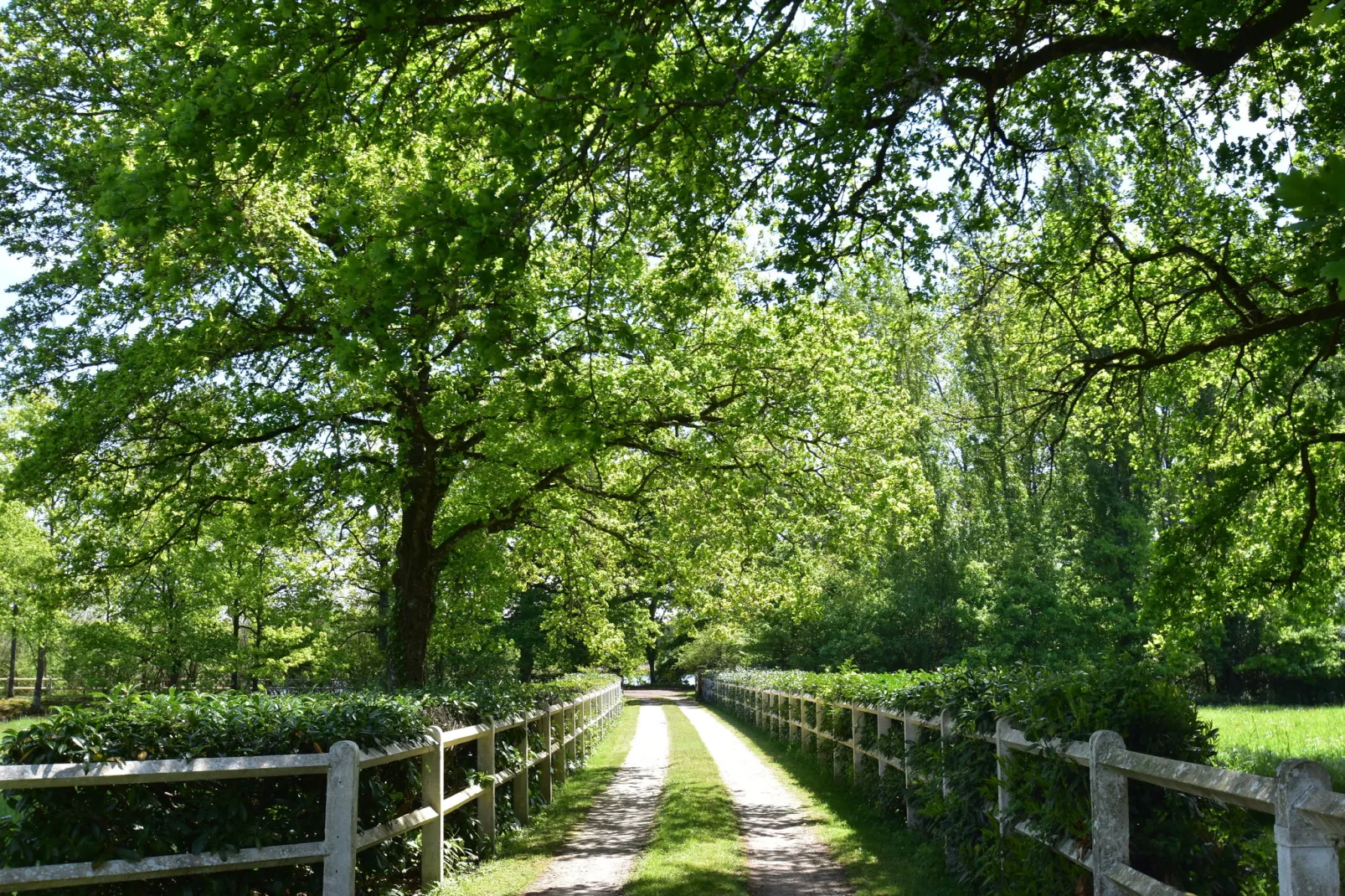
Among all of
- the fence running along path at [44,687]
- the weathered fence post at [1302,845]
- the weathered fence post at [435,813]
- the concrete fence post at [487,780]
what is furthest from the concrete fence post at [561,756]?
the fence running along path at [44,687]

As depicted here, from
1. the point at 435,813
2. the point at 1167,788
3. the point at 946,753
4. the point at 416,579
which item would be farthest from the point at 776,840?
the point at 416,579

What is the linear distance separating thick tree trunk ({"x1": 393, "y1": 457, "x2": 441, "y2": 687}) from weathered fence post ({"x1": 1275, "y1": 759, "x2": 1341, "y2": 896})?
1403cm

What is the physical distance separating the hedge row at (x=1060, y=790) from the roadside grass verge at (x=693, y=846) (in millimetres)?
1836

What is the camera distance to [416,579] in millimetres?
16547

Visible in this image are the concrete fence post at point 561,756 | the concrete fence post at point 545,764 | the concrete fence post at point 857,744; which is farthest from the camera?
the concrete fence post at point 561,756

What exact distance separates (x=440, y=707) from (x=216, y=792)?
9.95 feet

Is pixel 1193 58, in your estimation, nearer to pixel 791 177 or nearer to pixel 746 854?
pixel 791 177

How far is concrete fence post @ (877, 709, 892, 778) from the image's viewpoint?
10977 millimetres

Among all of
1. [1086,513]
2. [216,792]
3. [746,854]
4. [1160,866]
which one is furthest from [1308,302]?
[1086,513]

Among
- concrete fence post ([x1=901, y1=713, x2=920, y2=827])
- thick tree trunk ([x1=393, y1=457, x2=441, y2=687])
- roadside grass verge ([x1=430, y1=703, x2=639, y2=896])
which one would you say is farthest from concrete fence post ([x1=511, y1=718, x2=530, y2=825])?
thick tree trunk ([x1=393, y1=457, x2=441, y2=687])

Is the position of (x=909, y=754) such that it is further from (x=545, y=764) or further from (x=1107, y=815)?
(x=545, y=764)

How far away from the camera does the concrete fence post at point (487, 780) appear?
967cm

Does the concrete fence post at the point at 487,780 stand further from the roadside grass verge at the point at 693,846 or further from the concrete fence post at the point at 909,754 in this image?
the concrete fence post at the point at 909,754

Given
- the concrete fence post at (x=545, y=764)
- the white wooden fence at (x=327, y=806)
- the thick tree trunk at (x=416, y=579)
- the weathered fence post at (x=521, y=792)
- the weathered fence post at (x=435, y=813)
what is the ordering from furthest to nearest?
the thick tree trunk at (x=416, y=579) < the concrete fence post at (x=545, y=764) < the weathered fence post at (x=521, y=792) < the weathered fence post at (x=435, y=813) < the white wooden fence at (x=327, y=806)
